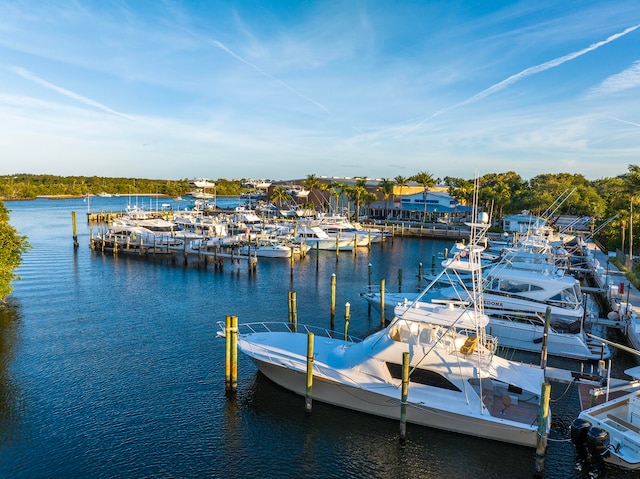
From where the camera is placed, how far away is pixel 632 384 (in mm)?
19031

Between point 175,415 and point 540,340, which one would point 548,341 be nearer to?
point 540,340

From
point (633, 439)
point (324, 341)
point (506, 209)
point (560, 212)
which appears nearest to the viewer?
point (633, 439)

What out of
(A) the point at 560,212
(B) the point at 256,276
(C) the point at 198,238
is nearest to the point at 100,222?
(C) the point at 198,238

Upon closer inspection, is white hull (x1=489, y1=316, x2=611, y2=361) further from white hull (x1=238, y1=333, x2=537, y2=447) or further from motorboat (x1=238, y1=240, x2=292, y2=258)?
motorboat (x1=238, y1=240, x2=292, y2=258)

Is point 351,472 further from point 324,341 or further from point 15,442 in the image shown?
point 15,442

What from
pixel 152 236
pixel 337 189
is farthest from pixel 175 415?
pixel 337 189

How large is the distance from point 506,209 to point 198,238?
61407mm

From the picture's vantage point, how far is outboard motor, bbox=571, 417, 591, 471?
15.8 m

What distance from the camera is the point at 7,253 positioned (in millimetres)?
31016

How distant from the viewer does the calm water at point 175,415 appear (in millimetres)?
16000

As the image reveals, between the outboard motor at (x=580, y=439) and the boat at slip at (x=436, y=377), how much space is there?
4.04 ft

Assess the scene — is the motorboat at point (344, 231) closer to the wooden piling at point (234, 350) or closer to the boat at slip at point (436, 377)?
the wooden piling at point (234, 350)

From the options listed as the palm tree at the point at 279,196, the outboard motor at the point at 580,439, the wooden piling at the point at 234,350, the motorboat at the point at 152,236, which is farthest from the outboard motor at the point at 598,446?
the palm tree at the point at 279,196

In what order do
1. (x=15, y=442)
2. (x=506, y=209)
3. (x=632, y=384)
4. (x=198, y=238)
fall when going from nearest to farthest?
(x=15, y=442)
(x=632, y=384)
(x=198, y=238)
(x=506, y=209)
